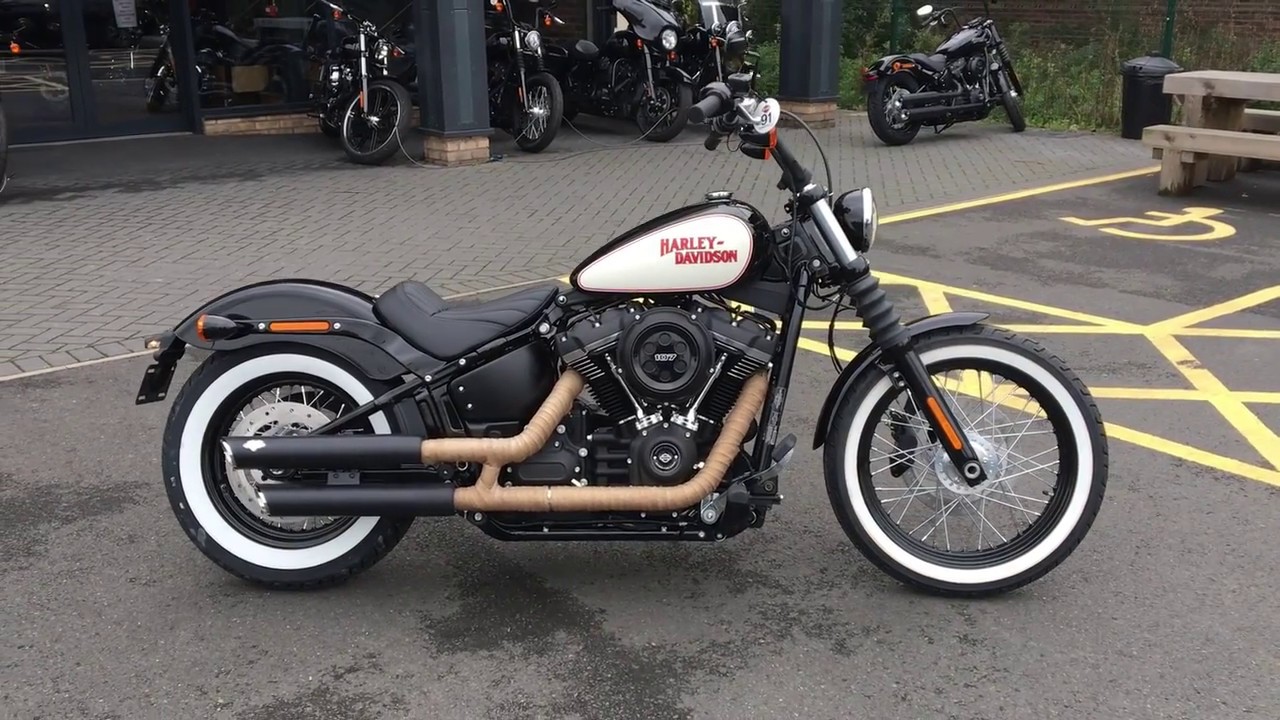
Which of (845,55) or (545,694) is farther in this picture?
(845,55)

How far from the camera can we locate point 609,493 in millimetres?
3344

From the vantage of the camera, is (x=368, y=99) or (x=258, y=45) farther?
(x=258, y=45)

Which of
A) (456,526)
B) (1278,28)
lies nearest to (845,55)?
(1278,28)

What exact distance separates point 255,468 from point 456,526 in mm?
867

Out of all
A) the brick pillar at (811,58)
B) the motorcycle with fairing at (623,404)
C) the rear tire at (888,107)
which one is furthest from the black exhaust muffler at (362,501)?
the brick pillar at (811,58)

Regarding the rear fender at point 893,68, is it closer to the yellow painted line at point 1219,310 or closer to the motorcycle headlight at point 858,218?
the yellow painted line at point 1219,310

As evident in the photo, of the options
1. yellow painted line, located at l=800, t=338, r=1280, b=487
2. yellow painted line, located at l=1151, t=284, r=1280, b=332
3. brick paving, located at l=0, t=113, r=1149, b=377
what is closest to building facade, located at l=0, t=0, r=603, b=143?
brick paving, located at l=0, t=113, r=1149, b=377

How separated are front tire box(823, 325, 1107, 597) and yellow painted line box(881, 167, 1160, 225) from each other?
18.2ft

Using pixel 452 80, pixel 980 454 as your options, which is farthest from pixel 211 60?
pixel 980 454

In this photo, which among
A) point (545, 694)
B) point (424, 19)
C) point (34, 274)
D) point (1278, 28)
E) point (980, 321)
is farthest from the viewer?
point (1278, 28)

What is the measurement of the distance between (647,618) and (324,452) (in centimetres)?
107

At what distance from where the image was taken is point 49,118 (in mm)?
12305

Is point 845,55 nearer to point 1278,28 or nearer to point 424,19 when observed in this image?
point 1278,28

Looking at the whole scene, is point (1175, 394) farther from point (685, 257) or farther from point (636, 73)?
point (636, 73)
